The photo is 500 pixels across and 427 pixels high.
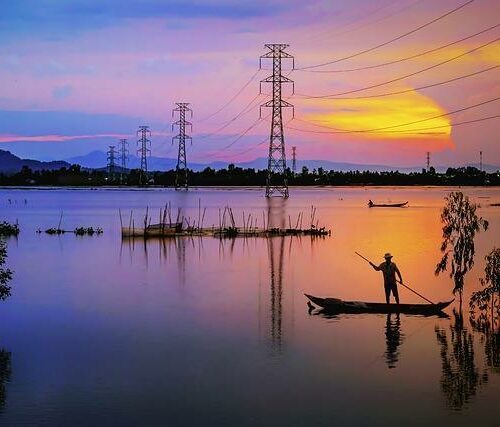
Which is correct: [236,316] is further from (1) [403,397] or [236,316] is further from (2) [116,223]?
(2) [116,223]

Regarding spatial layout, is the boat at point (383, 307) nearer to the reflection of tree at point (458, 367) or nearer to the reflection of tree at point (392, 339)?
the reflection of tree at point (392, 339)

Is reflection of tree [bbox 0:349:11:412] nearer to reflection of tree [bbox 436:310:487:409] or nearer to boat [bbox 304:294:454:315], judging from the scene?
reflection of tree [bbox 436:310:487:409]

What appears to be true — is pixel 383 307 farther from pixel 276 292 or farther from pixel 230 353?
pixel 276 292

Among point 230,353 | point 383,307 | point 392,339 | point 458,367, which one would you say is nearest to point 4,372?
point 230,353

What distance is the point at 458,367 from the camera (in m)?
18.0

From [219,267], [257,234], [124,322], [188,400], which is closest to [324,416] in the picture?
[188,400]

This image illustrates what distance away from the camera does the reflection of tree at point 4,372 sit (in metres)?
15.1

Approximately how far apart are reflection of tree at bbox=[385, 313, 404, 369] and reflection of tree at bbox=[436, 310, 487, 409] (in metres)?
1.08

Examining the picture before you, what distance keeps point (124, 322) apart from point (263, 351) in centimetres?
584

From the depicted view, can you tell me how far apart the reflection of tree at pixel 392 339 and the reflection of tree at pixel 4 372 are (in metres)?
8.55

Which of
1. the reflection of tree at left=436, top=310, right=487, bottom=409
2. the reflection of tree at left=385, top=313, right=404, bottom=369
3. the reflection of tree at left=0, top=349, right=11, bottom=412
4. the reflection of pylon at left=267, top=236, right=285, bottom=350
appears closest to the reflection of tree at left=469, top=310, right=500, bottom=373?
the reflection of tree at left=436, top=310, right=487, bottom=409

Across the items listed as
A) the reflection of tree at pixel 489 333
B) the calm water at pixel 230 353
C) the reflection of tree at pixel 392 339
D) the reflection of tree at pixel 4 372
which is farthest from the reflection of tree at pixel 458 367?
the reflection of tree at pixel 4 372

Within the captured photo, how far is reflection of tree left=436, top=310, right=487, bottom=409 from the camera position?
15820 millimetres

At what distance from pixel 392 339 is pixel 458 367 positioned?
2970mm
